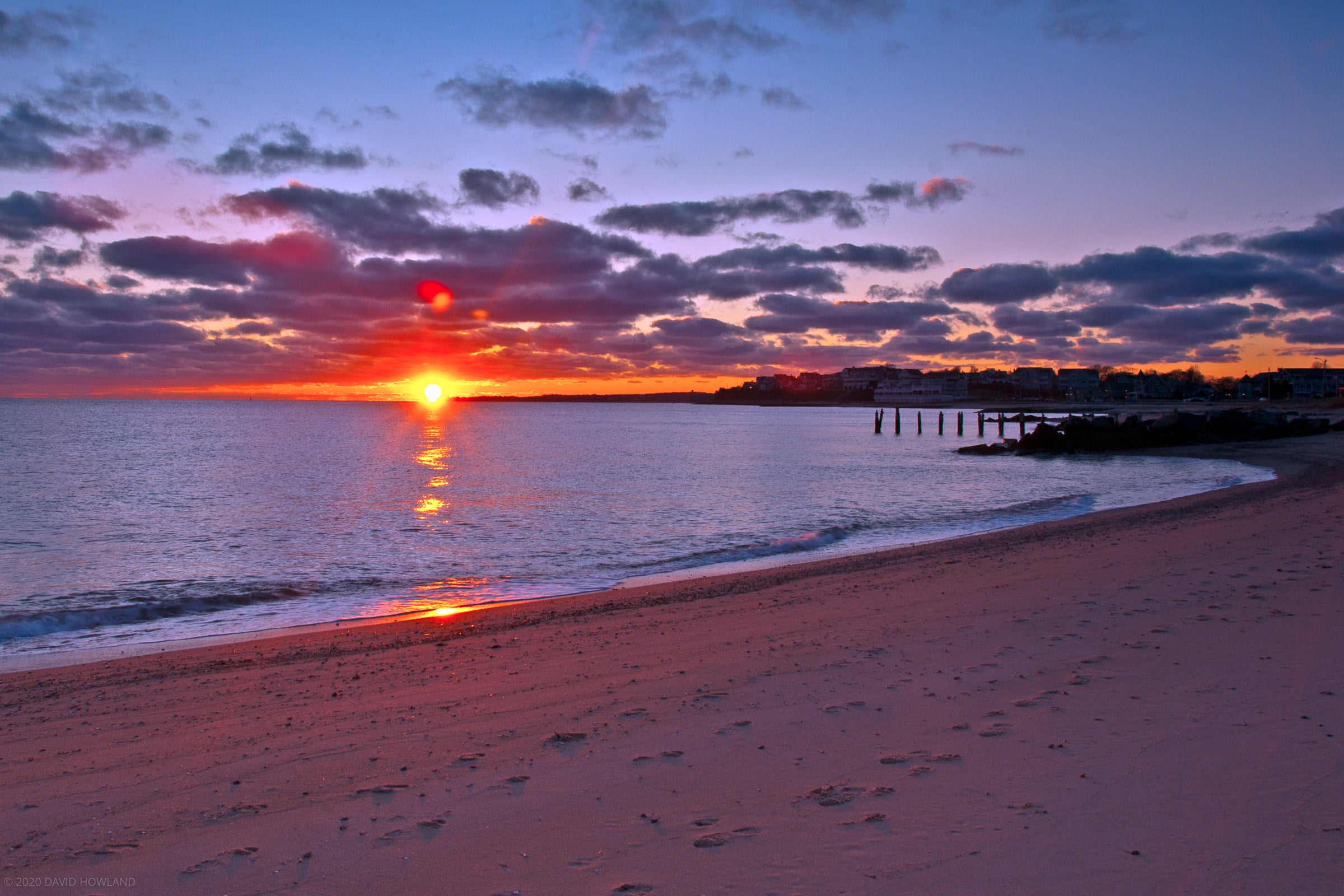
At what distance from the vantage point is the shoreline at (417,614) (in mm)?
9695

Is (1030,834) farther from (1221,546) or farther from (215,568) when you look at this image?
(215,568)

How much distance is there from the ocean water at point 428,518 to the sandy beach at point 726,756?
12.6 feet

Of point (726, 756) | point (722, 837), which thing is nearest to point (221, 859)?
point (722, 837)

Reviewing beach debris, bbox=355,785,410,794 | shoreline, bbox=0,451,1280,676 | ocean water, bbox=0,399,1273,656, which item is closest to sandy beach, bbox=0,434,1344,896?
beach debris, bbox=355,785,410,794

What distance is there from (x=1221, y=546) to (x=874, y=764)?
1177 cm


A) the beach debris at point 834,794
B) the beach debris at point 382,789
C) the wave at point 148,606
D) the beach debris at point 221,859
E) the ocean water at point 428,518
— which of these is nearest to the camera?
the beach debris at point 221,859

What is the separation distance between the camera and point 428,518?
2378 cm

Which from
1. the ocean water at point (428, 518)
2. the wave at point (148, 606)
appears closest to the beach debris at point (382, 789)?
the ocean water at point (428, 518)

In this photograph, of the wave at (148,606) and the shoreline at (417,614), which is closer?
the shoreline at (417,614)

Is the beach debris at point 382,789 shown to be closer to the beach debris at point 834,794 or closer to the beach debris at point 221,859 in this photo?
the beach debris at point 221,859

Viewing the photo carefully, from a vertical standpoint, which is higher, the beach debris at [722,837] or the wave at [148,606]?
the beach debris at [722,837]

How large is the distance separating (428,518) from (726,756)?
2027cm

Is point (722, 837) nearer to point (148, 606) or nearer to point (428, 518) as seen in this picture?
point (148, 606)

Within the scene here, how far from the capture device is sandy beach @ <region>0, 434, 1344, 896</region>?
3.81 metres
